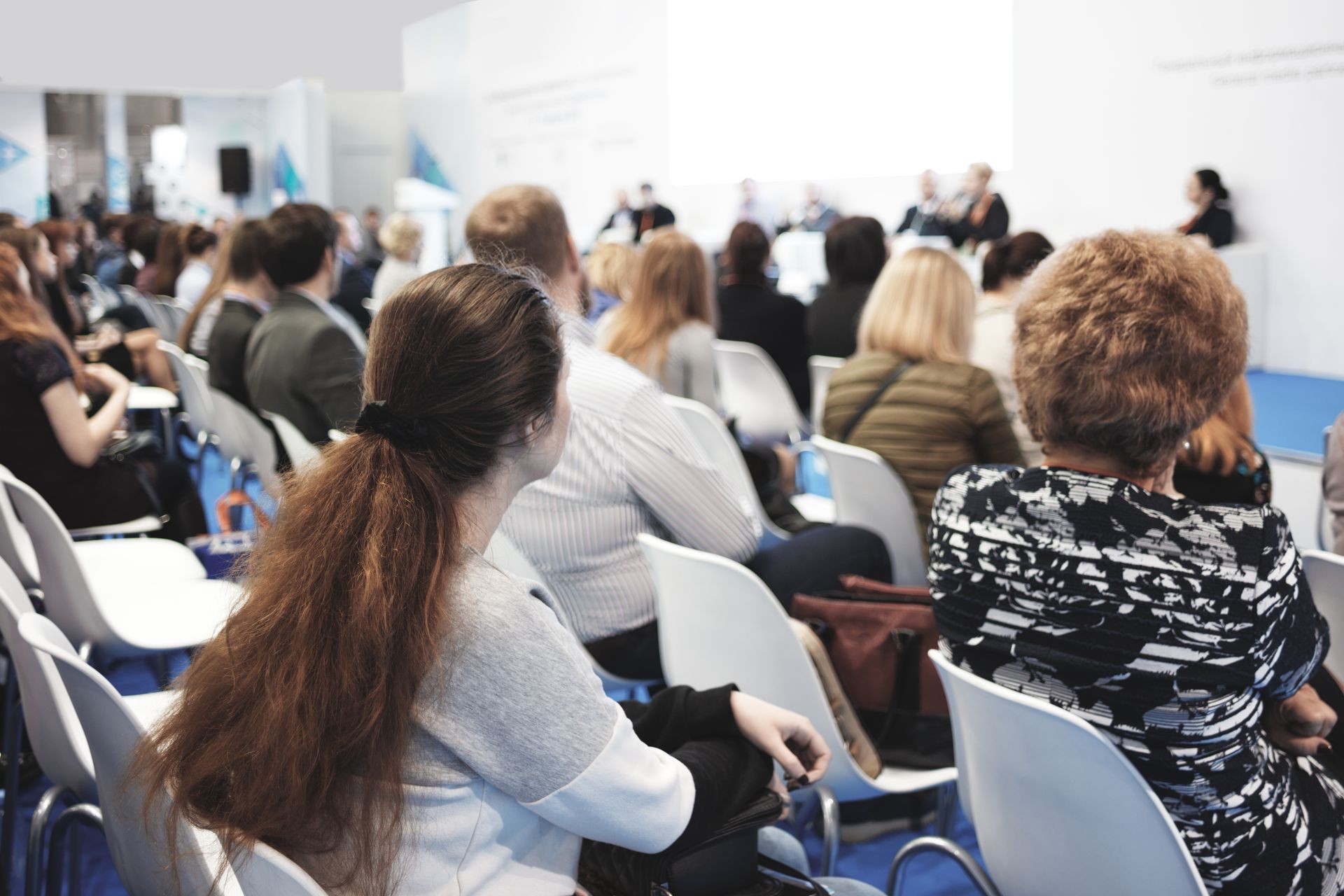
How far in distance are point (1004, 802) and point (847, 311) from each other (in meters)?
3.24

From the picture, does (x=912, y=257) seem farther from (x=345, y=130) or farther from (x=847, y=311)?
(x=345, y=130)

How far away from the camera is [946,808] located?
6.91 feet

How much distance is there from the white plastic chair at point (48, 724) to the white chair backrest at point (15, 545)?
767mm

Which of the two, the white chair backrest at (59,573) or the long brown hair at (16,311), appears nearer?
the white chair backrest at (59,573)

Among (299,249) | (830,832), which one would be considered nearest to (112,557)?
(299,249)

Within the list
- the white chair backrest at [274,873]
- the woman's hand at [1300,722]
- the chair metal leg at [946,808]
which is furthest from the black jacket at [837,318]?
the white chair backrest at [274,873]

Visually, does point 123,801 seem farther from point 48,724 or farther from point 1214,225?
point 1214,225

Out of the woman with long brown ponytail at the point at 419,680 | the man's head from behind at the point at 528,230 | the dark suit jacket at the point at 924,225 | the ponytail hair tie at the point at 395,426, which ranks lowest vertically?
the woman with long brown ponytail at the point at 419,680

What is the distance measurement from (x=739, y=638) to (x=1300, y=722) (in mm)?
790

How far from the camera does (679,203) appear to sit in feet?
44.4

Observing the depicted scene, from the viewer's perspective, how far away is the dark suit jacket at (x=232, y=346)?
3922 mm

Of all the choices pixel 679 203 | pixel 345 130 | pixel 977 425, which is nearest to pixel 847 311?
pixel 977 425

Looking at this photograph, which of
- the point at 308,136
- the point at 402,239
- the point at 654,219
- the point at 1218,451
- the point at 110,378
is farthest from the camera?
the point at 308,136

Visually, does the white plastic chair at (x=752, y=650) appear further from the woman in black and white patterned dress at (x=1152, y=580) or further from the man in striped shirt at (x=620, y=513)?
the woman in black and white patterned dress at (x=1152, y=580)
